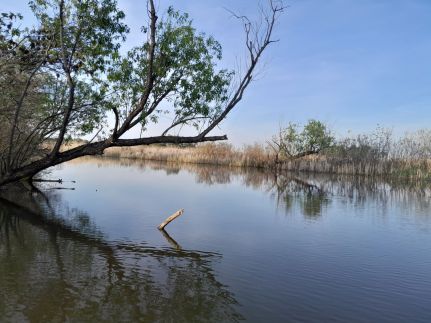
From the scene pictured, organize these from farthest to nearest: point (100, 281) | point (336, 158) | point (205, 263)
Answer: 1. point (336, 158)
2. point (205, 263)
3. point (100, 281)

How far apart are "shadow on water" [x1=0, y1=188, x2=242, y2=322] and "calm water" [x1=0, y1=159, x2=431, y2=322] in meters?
0.02

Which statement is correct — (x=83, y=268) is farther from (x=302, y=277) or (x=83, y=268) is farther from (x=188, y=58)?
(x=188, y=58)

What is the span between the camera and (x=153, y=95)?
436 inches

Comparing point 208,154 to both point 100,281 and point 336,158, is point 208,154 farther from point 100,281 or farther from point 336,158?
point 100,281

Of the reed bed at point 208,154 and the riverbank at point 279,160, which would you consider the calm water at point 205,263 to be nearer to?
the riverbank at point 279,160

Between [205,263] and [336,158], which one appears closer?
[205,263]

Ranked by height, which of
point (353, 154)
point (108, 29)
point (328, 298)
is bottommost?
point (328, 298)

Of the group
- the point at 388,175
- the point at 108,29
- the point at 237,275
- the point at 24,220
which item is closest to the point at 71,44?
the point at 108,29

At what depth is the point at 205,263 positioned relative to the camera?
750 cm

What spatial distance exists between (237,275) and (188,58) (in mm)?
5814

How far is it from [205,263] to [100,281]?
6.62ft

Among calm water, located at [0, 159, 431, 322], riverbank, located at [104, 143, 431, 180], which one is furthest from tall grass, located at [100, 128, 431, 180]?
calm water, located at [0, 159, 431, 322]

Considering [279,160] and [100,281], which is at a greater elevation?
[279,160]

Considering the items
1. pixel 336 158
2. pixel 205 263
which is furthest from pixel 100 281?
pixel 336 158
